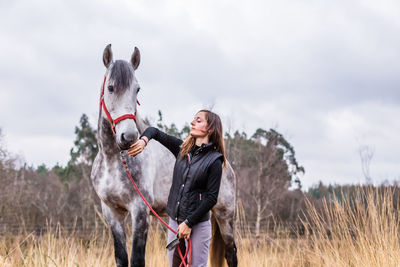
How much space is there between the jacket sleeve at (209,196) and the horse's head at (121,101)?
0.76 m

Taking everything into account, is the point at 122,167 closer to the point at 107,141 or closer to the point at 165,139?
the point at 107,141

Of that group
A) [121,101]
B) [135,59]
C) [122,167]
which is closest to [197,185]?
[121,101]

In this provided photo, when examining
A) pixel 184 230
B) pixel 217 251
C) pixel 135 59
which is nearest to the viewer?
pixel 184 230

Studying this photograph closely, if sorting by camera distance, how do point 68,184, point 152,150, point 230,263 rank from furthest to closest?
point 68,184 → point 230,263 → point 152,150

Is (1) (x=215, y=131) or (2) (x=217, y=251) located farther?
(2) (x=217, y=251)

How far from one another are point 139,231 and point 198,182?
3.79 feet

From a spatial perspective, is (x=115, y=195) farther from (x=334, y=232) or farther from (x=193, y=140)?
(x=334, y=232)

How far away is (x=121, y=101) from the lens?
321 centimetres

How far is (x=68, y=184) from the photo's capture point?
89.8 feet

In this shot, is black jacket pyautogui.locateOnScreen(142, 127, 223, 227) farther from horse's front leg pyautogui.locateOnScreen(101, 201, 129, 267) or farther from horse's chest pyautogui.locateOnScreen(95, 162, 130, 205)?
horse's front leg pyautogui.locateOnScreen(101, 201, 129, 267)

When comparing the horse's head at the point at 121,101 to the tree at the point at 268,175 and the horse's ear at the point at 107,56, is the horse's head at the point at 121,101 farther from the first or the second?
the tree at the point at 268,175

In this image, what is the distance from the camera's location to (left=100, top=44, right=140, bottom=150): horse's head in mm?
3023

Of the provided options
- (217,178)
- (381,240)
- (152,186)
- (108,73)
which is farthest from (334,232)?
(108,73)

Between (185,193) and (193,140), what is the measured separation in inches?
18.3
